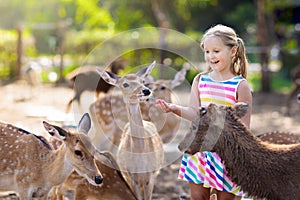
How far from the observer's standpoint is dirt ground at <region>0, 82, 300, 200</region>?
6945mm

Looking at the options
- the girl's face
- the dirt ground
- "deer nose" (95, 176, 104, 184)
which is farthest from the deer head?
the dirt ground

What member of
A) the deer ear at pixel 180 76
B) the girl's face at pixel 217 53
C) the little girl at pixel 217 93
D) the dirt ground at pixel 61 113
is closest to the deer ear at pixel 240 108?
the little girl at pixel 217 93

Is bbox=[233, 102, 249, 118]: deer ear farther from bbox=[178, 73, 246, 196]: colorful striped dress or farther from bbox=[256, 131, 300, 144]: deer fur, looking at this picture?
bbox=[256, 131, 300, 144]: deer fur

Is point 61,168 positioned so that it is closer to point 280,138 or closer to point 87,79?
point 280,138

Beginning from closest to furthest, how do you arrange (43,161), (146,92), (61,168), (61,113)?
(61,168) → (43,161) → (146,92) → (61,113)

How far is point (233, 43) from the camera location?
4082mm

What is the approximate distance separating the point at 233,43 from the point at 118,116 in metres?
3.52

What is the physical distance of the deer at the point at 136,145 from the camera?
17.4 ft

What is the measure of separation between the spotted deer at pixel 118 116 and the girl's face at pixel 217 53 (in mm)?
3123

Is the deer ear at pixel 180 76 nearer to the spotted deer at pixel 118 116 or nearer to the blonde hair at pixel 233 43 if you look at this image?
the spotted deer at pixel 118 116

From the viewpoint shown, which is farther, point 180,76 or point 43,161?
point 180,76

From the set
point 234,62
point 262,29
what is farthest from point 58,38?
point 234,62

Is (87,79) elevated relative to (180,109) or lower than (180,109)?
elevated

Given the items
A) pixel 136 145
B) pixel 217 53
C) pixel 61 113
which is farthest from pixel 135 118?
pixel 61 113
